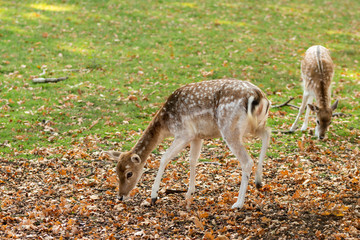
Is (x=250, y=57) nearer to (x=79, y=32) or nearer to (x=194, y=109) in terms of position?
(x=79, y=32)

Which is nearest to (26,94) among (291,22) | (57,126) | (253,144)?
(57,126)

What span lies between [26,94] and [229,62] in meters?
7.82

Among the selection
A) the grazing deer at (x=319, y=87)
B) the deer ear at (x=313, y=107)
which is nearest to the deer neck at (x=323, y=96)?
the grazing deer at (x=319, y=87)

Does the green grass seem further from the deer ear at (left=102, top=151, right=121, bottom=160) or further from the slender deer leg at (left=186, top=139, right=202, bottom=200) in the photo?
the slender deer leg at (left=186, top=139, right=202, bottom=200)

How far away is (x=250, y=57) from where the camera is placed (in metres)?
17.8

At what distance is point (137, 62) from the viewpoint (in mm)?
17203

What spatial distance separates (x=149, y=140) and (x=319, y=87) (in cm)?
570

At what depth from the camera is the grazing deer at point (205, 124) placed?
22.7 feet

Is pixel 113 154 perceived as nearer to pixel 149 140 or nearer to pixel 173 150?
pixel 149 140

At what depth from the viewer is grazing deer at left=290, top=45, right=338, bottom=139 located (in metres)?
10.9

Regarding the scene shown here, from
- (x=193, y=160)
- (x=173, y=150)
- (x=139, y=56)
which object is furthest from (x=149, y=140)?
(x=139, y=56)

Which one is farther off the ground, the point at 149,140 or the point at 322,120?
the point at 149,140

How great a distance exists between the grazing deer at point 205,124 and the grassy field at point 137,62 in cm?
110

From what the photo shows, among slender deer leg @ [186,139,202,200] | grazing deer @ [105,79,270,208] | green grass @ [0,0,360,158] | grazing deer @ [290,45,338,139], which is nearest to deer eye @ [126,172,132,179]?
grazing deer @ [105,79,270,208]
